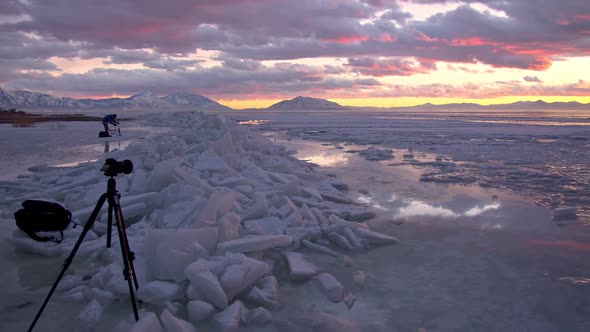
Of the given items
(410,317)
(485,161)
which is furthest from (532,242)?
(485,161)

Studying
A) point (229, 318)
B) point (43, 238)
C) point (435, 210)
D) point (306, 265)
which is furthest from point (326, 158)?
point (229, 318)

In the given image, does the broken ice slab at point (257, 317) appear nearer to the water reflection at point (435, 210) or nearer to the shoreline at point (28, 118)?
the water reflection at point (435, 210)

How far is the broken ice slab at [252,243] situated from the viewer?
385 cm

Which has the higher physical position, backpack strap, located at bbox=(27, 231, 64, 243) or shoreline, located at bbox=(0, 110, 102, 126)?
shoreline, located at bbox=(0, 110, 102, 126)

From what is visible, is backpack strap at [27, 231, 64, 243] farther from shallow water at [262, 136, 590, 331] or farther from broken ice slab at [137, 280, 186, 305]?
shallow water at [262, 136, 590, 331]

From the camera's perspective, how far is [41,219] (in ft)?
16.0

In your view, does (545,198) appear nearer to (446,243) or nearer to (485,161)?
(446,243)

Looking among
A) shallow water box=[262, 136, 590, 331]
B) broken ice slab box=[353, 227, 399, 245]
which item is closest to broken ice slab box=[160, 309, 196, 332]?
shallow water box=[262, 136, 590, 331]

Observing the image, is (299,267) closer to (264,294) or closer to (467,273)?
(264,294)

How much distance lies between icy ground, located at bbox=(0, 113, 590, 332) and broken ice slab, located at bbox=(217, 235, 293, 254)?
0.06 ft

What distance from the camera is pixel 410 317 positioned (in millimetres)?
3141

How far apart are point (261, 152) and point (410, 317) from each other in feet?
23.3

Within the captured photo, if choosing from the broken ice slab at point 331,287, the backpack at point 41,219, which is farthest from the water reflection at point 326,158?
the broken ice slab at point 331,287

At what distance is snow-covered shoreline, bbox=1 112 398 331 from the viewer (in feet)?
10.5
